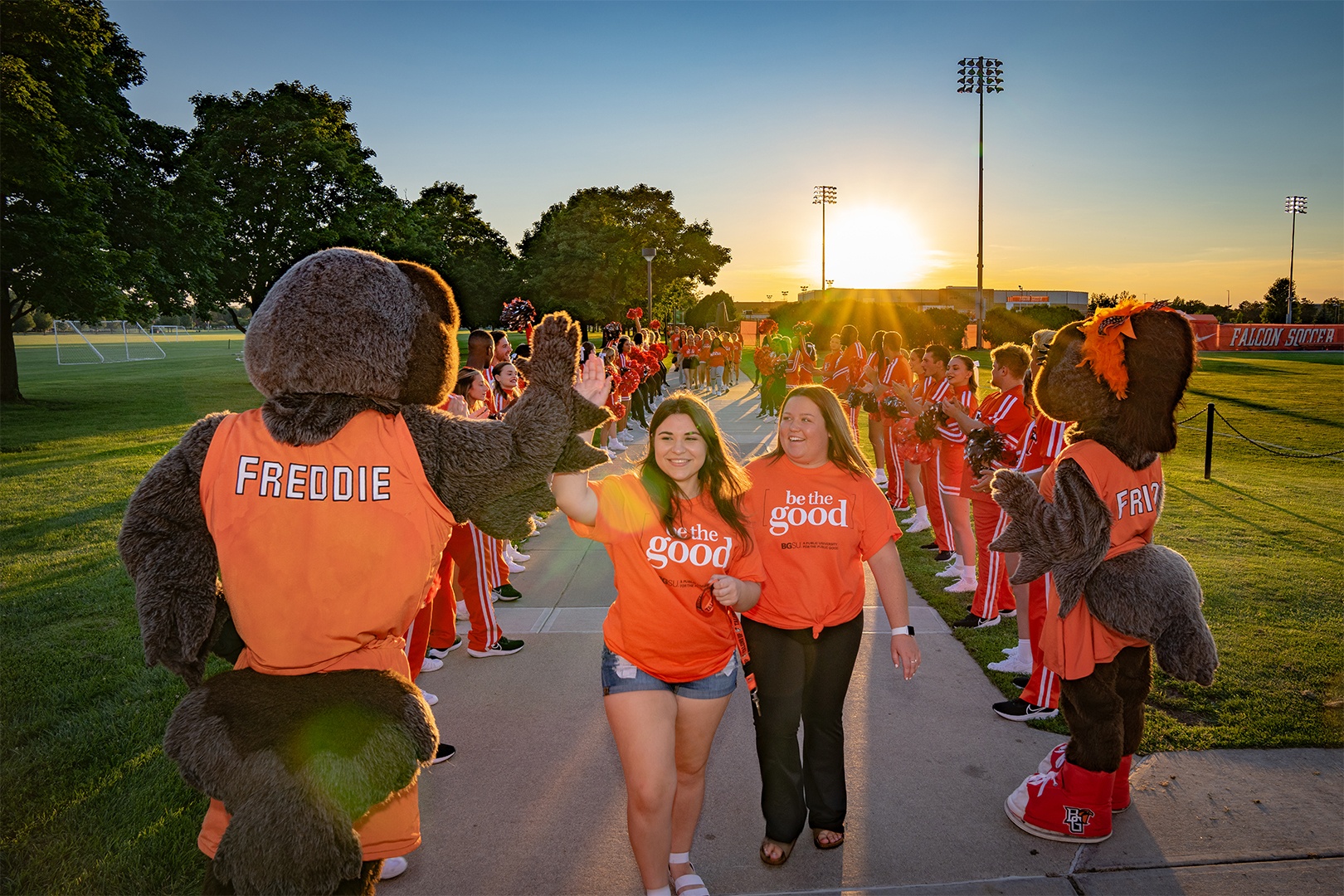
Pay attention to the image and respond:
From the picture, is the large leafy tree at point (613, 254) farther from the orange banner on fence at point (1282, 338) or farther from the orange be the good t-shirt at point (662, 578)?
the orange be the good t-shirt at point (662, 578)

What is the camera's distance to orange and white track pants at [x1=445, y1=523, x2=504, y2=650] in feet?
16.6

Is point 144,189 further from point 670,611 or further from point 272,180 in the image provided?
point 670,611

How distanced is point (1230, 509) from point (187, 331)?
397 feet

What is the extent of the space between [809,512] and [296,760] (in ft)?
6.42

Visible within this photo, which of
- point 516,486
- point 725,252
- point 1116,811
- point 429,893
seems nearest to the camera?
point 516,486

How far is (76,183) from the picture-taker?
17125mm

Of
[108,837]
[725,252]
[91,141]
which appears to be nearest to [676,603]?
[108,837]

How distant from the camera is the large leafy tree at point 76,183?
1578 cm

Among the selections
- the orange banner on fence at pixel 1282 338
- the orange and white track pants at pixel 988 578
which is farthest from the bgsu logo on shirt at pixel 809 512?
the orange banner on fence at pixel 1282 338

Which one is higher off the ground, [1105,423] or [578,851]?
[1105,423]

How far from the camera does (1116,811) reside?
3451 millimetres

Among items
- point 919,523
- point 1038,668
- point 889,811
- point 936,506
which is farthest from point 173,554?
point 919,523

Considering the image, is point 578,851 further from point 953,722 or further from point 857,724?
point 953,722

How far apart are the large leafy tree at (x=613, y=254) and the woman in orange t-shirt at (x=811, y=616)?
40556 mm
